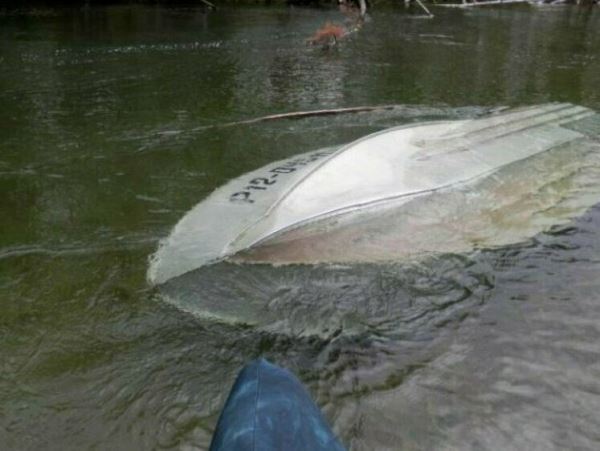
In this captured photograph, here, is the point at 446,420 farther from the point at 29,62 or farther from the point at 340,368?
the point at 29,62

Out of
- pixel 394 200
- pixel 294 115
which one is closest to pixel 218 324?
pixel 394 200

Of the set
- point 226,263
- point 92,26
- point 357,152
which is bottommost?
point 226,263

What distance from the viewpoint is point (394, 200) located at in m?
5.31

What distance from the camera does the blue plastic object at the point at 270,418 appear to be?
2336mm

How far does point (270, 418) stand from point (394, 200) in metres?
3.15

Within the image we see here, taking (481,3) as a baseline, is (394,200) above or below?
below

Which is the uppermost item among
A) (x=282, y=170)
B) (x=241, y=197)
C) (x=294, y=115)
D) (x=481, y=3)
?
(x=481, y=3)

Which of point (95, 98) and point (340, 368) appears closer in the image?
point (340, 368)

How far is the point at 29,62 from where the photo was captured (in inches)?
493

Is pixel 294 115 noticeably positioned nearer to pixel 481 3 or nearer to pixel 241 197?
pixel 241 197

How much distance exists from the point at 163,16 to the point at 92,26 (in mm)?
3646

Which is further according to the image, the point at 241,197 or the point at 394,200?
the point at 241,197

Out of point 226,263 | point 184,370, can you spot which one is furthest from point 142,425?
point 226,263

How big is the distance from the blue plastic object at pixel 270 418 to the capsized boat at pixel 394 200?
173 cm
